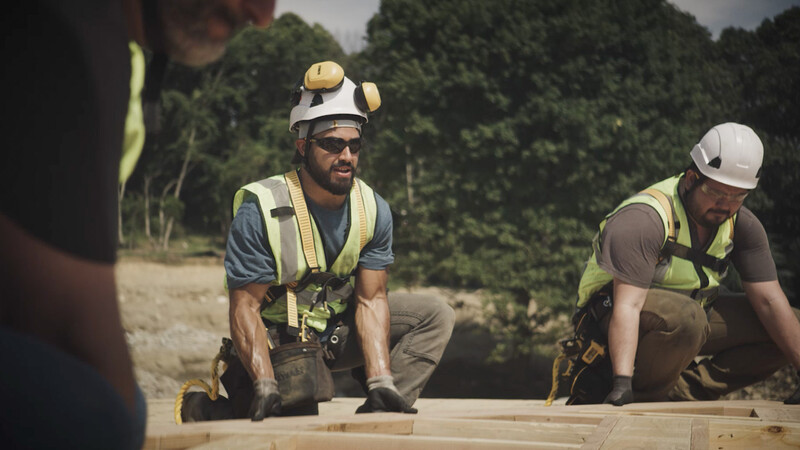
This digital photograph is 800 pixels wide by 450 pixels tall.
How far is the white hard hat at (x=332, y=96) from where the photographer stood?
4117 millimetres

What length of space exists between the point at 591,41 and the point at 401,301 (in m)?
10.9

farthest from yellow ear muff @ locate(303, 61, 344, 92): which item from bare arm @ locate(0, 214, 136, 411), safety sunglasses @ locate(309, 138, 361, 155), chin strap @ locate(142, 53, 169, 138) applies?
bare arm @ locate(0, 214, 136, 411)

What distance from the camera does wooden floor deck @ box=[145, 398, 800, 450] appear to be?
2.52 meters

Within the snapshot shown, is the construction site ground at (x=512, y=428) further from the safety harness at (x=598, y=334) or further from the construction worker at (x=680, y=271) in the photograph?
the construction worker at (x=680, y=271)

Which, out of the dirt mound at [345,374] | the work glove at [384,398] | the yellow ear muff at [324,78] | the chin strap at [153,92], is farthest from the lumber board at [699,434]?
the dirt mound at [345,374]

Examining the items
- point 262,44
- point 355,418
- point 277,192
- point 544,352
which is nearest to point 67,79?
point 355,418

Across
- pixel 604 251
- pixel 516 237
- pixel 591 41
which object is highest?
pixel 591 41

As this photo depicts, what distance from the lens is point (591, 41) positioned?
46.0 feet

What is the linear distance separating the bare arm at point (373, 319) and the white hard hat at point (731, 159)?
2077 mm

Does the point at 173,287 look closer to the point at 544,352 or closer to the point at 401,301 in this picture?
the point at 544,352

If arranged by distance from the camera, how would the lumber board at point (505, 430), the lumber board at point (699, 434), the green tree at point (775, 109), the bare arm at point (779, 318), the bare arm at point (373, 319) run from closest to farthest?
the lumber board at point (699, 434) < the lumber board at point (505, 430) < the bare arm at point (373, 319) < the bare arm at point (779, 318) < the green tree at point (775, 109)

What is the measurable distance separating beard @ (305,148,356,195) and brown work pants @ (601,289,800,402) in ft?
6.06

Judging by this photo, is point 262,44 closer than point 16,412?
No

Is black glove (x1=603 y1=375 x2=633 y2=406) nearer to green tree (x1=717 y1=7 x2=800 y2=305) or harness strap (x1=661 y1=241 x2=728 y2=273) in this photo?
harness strap (x1=661 y1=241 x2=728 y2=273)
